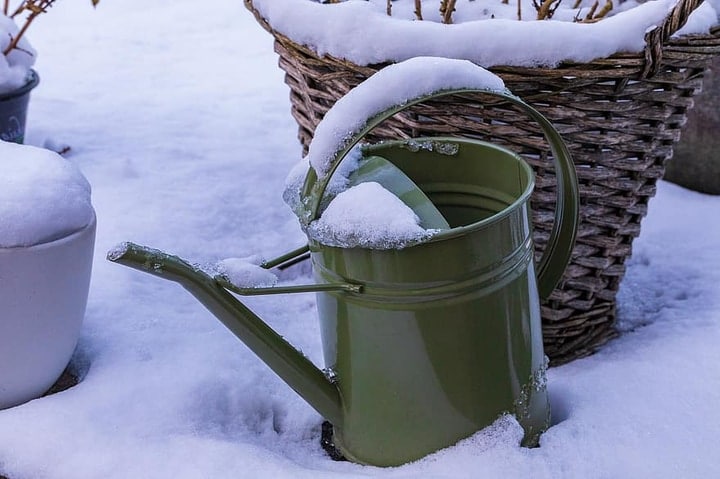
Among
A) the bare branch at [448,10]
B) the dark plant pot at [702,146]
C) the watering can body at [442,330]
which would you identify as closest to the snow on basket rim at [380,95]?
the watering can body at [442,330]

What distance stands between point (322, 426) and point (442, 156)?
1.57ft

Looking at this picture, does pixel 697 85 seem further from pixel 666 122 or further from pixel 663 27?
pixel 663 27

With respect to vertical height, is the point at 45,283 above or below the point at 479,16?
below

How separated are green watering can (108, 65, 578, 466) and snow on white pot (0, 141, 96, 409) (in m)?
0.31

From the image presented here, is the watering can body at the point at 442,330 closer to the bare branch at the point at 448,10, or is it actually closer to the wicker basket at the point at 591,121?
the wicker basket at the point at 591,121

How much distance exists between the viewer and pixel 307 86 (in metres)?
1.45

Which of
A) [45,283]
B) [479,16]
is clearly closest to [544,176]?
[479,16]

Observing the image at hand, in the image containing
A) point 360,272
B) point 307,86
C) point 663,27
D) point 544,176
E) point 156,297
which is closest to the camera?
point 360,272

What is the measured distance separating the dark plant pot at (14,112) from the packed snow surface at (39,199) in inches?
35.8

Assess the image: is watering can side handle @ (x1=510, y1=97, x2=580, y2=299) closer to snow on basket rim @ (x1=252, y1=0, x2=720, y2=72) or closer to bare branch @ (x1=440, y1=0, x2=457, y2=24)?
snow on basket rim @ (x1=252, y1=0, x2=720, y2=72)

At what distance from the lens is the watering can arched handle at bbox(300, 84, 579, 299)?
995mm

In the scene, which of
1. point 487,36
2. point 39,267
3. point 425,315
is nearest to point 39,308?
point 39,267

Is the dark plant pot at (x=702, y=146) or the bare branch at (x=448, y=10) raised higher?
the bare branch at (x=448, y=10)

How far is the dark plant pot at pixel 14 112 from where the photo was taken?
7.14 feet
